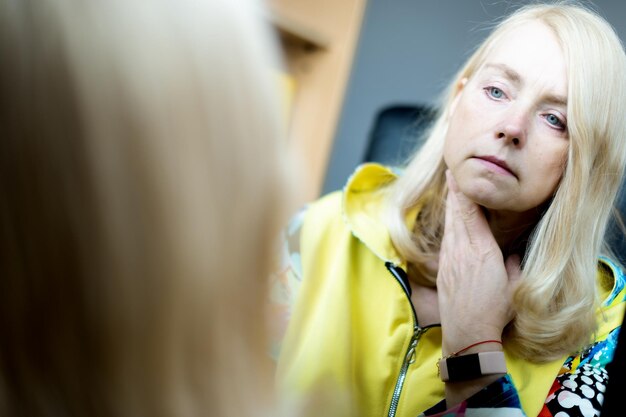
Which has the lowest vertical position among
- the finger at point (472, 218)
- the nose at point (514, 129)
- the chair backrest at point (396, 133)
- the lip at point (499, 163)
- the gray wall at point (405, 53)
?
the finger at point (472, 218)

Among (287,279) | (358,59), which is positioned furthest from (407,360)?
(358,59)

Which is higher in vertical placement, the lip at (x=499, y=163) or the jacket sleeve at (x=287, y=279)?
the lip at (x=499, y=163)

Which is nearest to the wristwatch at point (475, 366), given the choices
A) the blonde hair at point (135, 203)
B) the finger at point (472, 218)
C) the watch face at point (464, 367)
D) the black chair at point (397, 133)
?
the watch face at point (464, 367)

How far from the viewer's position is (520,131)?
0.53 meters

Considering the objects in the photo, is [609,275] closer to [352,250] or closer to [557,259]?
[557,259]

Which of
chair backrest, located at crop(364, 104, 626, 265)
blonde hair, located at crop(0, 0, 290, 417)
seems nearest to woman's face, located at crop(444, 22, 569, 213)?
blonde hair, located at crop(0, 0, 290, 417)

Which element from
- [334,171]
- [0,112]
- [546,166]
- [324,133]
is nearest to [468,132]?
[546,166]

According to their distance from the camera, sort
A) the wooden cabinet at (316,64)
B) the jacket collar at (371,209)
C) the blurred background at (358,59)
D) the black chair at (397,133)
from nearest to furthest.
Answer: the jacket collar at (371,209)
the blurred background at (358,59)
the black chair at (397,133)
the wooden cabinet at (316,64)

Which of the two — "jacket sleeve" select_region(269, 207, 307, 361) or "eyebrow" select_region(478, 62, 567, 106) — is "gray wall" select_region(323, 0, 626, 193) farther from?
"jacket sleeve" select_region(269, 207, 307, 361)

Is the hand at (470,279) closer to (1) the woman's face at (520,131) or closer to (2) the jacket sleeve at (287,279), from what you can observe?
(1) the woman's face at (520,131)

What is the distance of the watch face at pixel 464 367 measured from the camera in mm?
523

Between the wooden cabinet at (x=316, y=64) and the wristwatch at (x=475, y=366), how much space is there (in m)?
0.97

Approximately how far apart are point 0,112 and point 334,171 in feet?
3.65

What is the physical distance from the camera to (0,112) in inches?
12.6
